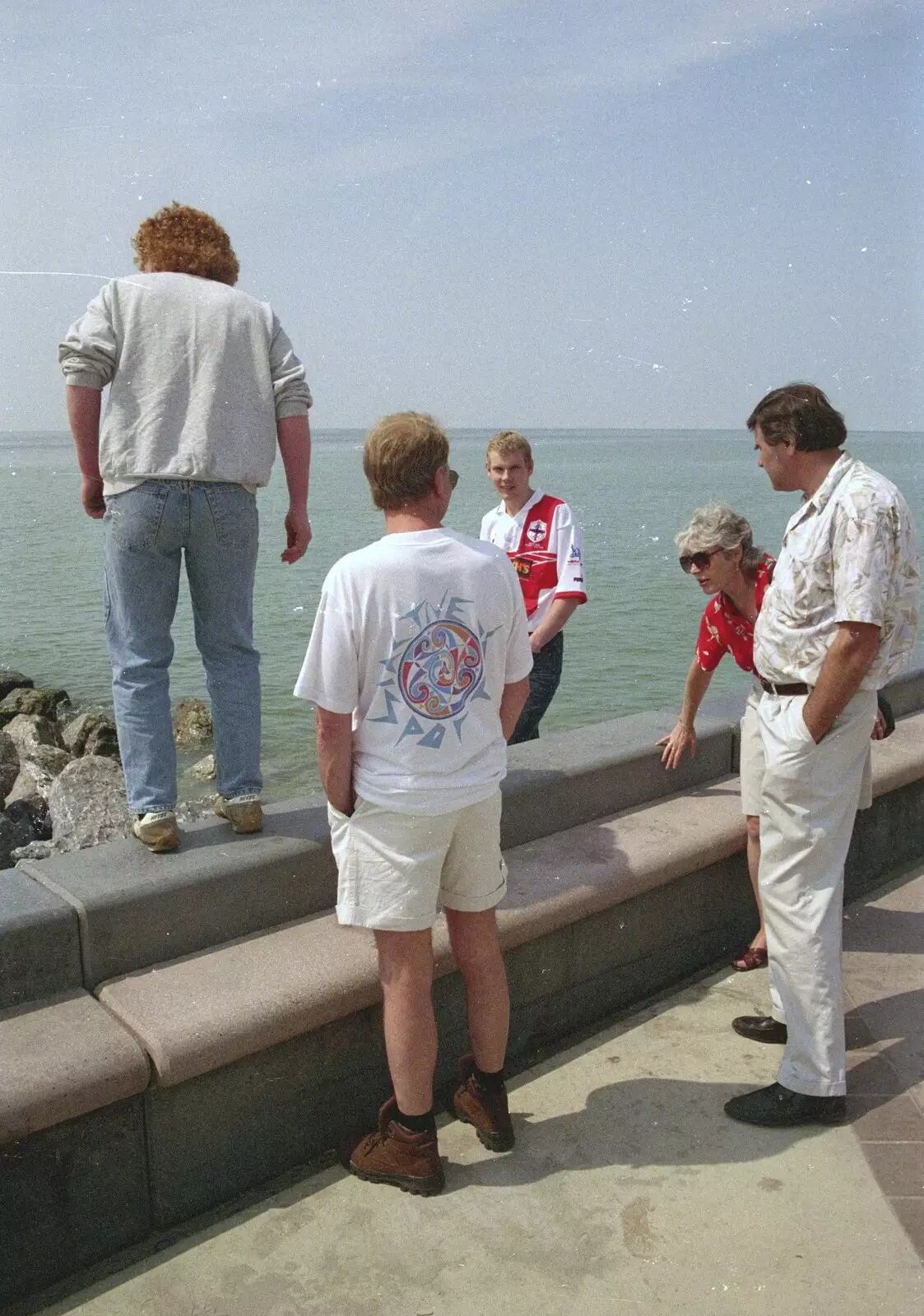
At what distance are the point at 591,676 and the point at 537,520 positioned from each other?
9687 millimetres

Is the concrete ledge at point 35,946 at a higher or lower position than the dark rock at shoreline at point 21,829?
higher

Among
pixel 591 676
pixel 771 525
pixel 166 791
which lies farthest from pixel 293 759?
pixel 771 525

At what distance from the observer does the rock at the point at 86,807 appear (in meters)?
7.46

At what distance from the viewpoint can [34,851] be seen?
7.10m

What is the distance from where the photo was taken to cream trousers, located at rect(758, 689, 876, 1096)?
3.22 meters

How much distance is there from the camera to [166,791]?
3.45 metres

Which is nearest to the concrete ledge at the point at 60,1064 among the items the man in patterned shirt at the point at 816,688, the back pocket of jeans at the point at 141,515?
the back pocket of jeans at the point at 141,515

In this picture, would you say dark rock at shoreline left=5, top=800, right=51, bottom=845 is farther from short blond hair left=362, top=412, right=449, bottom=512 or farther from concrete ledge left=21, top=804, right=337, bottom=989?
short blond hair left=362, top=412, right=449, bottom=512

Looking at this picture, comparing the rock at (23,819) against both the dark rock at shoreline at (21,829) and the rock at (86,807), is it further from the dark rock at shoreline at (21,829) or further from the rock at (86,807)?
the rock at (86,807)

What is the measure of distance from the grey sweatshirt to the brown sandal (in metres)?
2.30

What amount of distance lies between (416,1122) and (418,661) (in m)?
1.10

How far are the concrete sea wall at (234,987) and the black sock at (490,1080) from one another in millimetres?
273

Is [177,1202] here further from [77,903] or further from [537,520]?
[537,520]

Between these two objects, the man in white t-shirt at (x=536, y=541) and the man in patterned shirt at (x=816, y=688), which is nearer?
the man in patterned shirt at (x=816, y=688)
